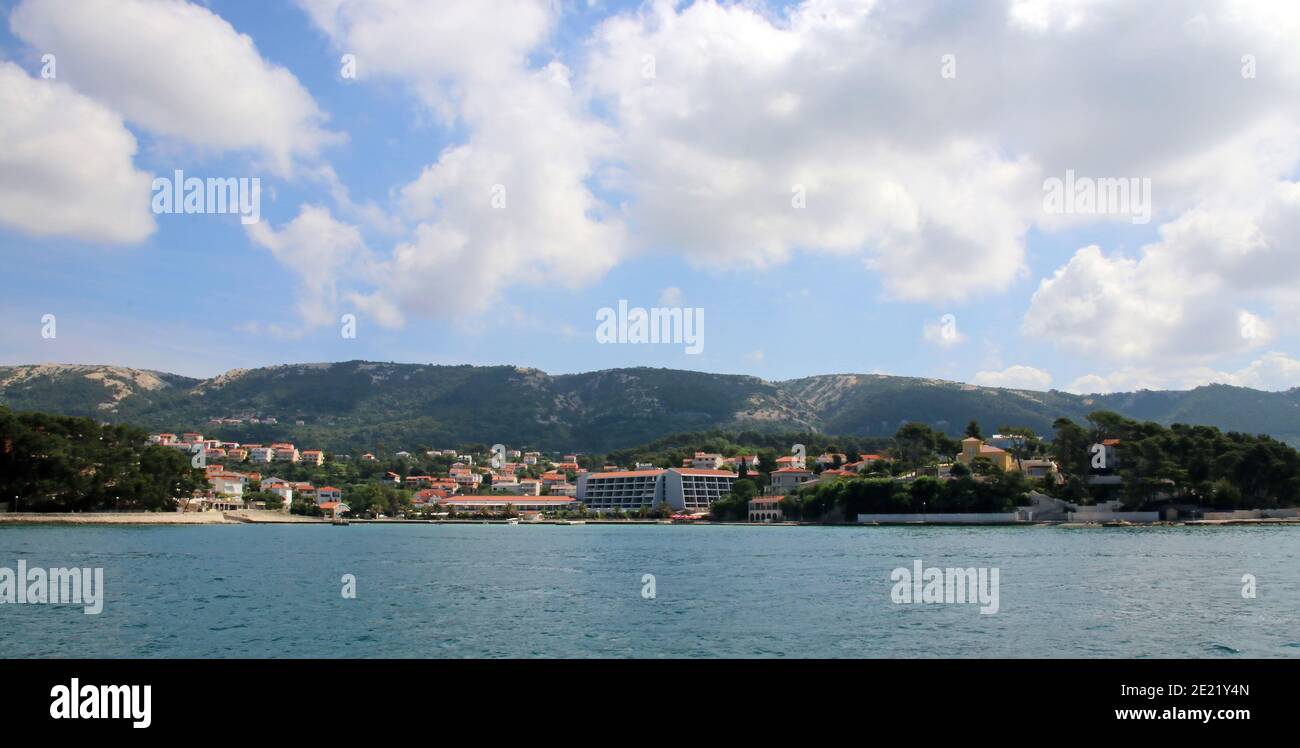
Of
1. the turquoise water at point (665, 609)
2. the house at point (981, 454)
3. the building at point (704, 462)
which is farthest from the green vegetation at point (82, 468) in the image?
the house at point (981, 454)

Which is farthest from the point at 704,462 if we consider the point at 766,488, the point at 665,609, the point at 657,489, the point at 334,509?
the point at 665,609

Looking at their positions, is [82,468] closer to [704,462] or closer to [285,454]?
[704,462]

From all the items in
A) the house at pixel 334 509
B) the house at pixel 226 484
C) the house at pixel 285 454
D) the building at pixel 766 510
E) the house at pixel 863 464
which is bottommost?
the house at pixel 334 509

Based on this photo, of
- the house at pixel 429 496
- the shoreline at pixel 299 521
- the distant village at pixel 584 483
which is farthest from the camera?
the house at pixel 429 496

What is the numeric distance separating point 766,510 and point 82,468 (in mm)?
76853

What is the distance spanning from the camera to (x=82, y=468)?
3501 inches

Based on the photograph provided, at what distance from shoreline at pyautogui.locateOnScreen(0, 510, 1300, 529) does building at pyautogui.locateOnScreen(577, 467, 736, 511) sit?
12829mm

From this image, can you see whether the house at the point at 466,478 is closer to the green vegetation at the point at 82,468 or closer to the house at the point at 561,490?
the house at the point at 561,490

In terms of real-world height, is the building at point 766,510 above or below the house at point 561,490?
above

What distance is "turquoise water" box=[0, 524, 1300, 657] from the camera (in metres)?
19.2

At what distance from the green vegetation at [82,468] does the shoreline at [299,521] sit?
5.62ft

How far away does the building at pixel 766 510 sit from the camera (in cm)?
11362
